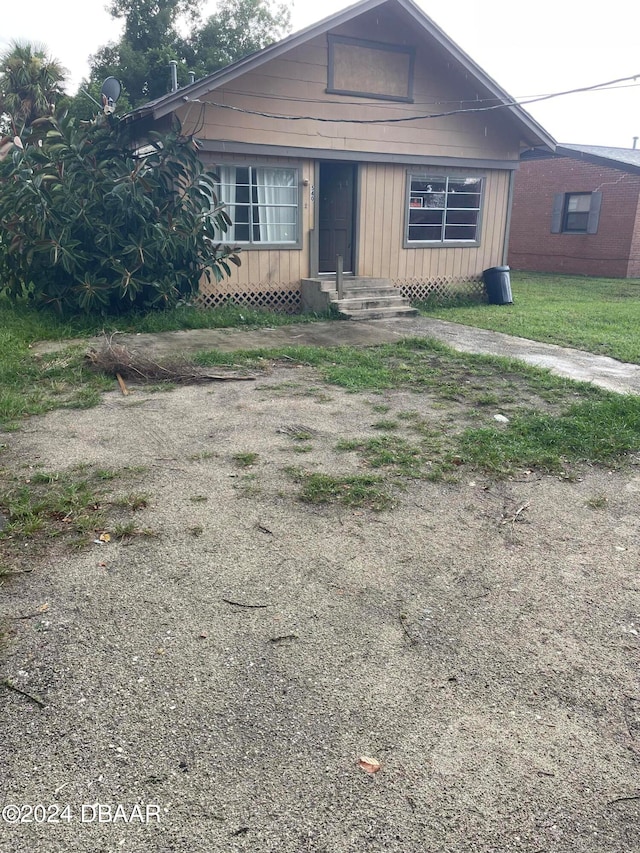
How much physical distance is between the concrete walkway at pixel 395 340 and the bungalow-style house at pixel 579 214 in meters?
11.6

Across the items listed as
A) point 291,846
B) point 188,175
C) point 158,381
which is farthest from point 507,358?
point 291,846

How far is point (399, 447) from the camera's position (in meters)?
4.97

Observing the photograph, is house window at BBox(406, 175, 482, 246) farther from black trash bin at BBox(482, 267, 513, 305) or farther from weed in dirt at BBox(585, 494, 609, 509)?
weed in dirt at BBox(585, 494, 609, 509)

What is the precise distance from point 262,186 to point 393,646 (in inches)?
402

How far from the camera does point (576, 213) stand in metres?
21.4

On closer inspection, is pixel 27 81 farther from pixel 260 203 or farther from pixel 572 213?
pixel 572 213

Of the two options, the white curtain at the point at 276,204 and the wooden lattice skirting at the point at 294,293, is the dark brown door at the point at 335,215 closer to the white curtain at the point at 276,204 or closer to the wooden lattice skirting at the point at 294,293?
the wooden lattice skirting at the point at 294,293

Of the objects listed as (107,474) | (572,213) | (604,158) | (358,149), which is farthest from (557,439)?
(572,213)

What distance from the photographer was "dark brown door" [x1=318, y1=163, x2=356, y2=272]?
12859 mm

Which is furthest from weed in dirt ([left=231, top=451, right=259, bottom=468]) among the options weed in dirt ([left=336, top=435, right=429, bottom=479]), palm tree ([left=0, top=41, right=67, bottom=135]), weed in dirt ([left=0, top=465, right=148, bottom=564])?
palm tree ([left=0, top=41, right=67, bottom=135])

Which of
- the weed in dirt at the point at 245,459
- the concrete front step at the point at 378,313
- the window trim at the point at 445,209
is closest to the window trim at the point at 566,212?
the window trim at the point at 445,209

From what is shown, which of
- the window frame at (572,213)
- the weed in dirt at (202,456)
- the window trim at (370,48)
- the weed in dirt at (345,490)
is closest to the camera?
the weed in dirt at (345,490)

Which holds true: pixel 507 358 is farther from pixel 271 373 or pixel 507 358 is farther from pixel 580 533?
pixel 580 533

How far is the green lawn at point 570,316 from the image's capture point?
9484 millimetres
